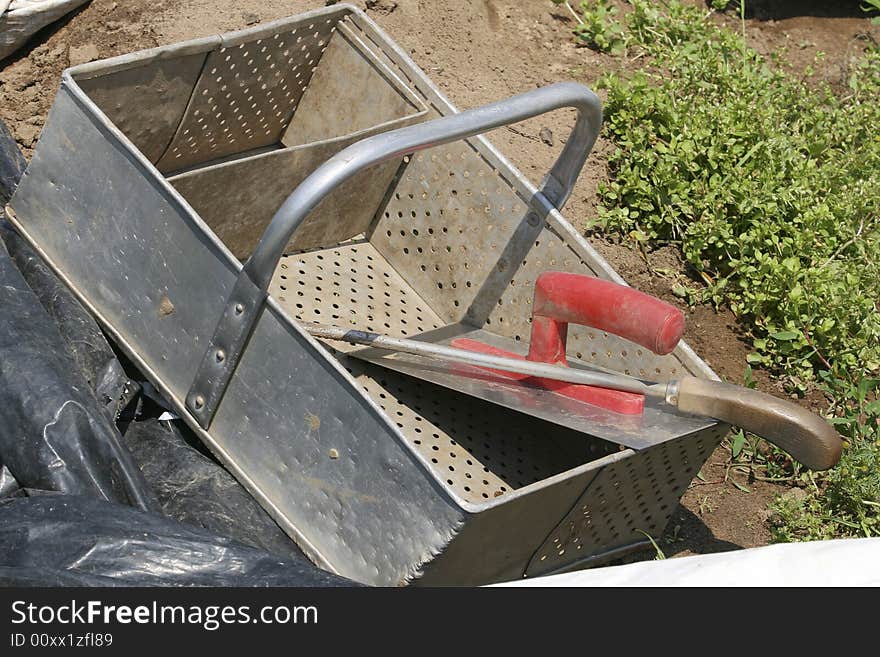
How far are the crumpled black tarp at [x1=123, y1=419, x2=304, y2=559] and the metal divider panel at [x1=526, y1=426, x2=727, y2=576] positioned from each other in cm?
51

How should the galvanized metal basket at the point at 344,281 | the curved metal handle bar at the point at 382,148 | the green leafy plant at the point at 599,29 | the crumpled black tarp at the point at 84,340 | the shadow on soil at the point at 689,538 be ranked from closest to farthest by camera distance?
1. the curved metal handle bar at the point at 382,148
2. the galvanized metal basket at the point at 344,281
3. the crumpled black tarp at the point at 84,340
4. the shadow on soil at the point at 689,538
5. the green leafy plant at the point at 599,29

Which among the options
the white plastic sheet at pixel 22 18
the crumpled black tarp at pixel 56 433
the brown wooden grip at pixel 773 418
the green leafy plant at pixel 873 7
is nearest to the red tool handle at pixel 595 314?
the brown wooden grip at pixel 773 418

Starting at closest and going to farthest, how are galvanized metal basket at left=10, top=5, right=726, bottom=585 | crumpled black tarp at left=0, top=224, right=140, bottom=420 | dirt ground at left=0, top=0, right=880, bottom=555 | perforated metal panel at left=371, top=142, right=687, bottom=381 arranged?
1. galvanized metal basket at left=10, top=5, right=726, bottom=585
2. crumpled black tarp at left=0, top=224, right=140, bottom=420
3. perforated metal panel at left=371, top=142, right=687, bottom=381
4. dirt ground at left=0, top=0, right=880, bottom=555

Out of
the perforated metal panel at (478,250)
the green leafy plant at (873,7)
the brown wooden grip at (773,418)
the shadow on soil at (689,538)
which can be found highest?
the green leafy plant at (873,7)

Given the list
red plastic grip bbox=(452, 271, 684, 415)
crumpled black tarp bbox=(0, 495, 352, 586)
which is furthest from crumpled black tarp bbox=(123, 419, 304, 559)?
red plastic grip bbox=(452, 271, 684, 415)

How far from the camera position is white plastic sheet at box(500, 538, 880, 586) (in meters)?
1.63

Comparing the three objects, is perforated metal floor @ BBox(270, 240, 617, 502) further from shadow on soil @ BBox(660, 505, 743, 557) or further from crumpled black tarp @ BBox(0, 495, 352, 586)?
crumpled black tarp @ BBox(0, 495, 352, 586)

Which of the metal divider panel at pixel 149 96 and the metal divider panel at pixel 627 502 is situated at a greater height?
the metal divider panel at pixel 149 96

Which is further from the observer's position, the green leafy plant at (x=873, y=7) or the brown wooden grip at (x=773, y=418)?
the green leafy plant at (x=873, y=7)

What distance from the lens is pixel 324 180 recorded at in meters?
1.95

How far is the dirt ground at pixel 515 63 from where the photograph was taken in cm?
282

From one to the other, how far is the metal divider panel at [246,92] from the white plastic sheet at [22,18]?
0.69m

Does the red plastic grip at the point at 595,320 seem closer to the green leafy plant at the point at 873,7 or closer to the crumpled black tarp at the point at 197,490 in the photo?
the crumpled black tarp at the point at 197,490

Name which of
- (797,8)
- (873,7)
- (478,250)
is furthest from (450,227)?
(873,7)
